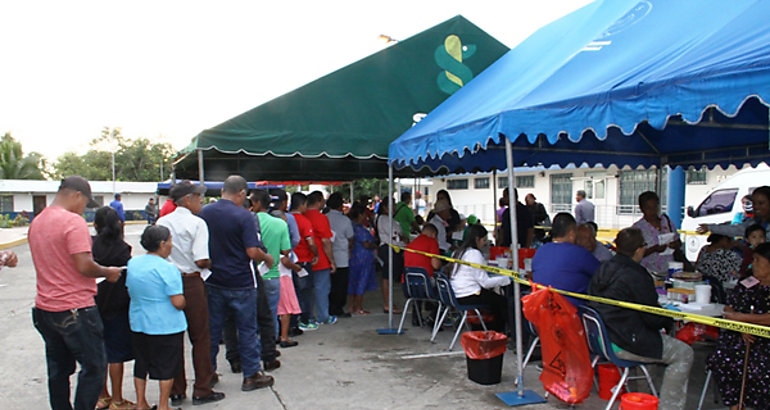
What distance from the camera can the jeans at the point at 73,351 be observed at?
3338mm

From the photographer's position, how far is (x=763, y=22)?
3.21m

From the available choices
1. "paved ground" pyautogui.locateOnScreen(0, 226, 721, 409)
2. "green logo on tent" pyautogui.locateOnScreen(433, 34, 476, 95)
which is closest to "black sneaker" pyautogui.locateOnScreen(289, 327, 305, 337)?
"paved ground" pyautogui.locateOnScreen(0, 226, 721, 409)

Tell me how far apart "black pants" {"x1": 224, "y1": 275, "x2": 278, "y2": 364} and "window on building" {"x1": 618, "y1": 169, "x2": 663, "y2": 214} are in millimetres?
19738

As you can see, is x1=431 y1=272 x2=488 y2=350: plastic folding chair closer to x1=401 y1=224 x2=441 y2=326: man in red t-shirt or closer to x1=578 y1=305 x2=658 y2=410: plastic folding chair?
A: x1=401 y1=224 x2=441 y2=326: man in red t-shirt

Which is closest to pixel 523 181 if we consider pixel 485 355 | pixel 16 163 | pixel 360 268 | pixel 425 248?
pixel 360 268

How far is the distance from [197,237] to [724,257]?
4.94 m

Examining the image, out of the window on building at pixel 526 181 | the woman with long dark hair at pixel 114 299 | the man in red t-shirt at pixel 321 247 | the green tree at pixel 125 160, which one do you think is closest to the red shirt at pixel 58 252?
the woman with long dark hair at pixel 114 299

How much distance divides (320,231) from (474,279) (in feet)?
7.10

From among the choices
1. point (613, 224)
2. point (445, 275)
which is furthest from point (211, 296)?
point (613, 224)

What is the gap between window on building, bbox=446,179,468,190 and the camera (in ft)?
109

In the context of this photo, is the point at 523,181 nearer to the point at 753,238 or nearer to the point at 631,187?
the point at 631,187

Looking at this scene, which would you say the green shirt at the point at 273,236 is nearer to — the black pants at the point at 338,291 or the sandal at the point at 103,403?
the sandal at the point at 103,403

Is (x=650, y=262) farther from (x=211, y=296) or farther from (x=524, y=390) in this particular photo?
(x=211, y=296)

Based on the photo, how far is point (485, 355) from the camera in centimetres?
452
